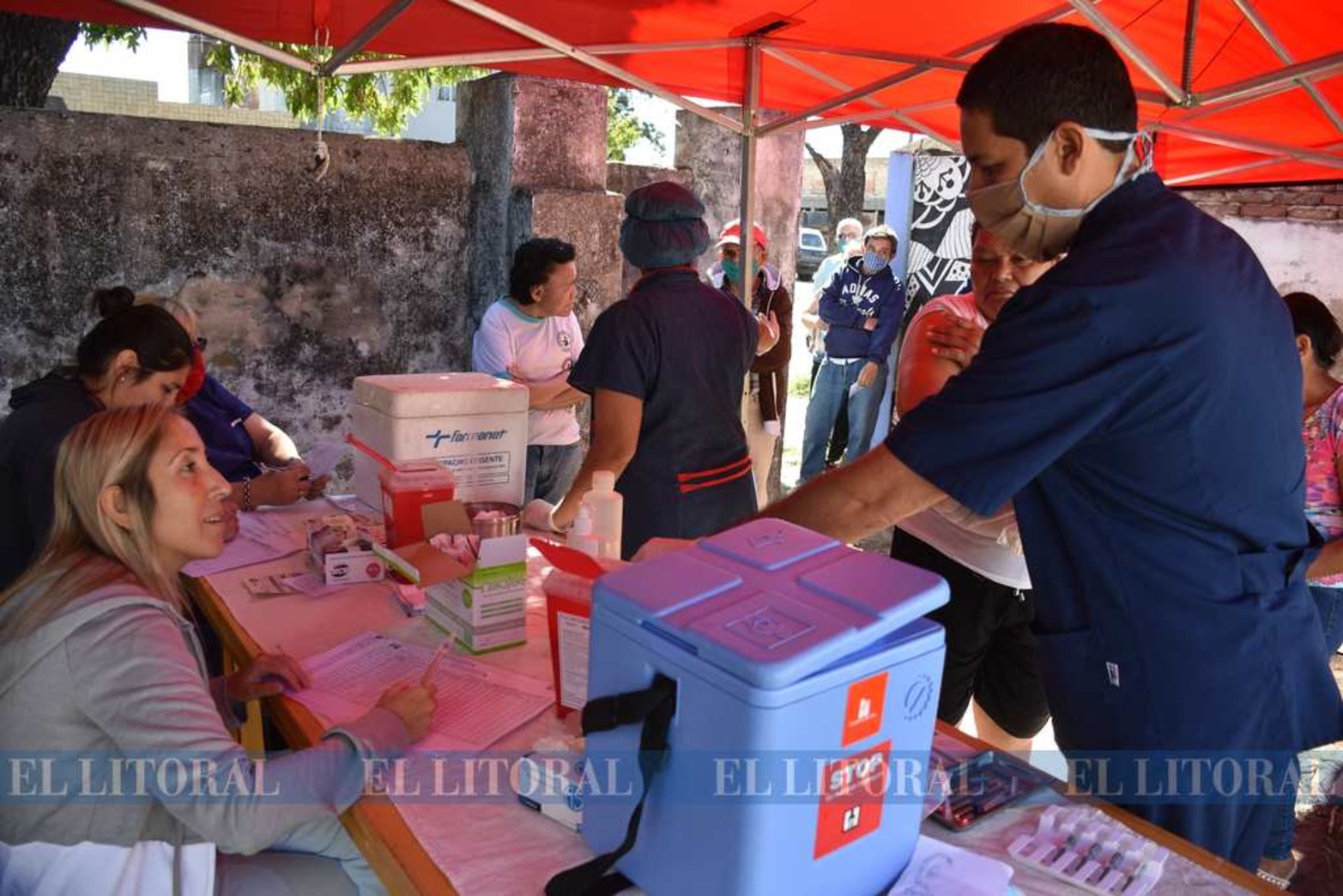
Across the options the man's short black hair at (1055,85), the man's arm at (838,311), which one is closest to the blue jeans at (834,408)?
the man's arm at (838,311)

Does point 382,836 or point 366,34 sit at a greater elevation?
point 366,34

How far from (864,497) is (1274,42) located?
2887mm

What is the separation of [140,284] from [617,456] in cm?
274

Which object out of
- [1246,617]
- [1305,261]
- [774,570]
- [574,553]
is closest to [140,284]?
[574,553]

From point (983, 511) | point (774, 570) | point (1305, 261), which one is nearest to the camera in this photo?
point (774, 570)

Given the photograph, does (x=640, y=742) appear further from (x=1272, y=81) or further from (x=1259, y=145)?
(x=1259, y=145)

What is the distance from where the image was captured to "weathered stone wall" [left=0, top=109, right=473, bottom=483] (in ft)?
13.6

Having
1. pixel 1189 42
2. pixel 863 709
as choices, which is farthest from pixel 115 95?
pixel 863 709

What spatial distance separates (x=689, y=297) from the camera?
9.52 ft

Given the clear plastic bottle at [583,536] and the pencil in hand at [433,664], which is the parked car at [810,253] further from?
the pencil in hand at [433,664]

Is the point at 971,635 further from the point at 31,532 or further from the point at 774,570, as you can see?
the point at 31,532

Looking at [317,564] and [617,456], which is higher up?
[617,456]

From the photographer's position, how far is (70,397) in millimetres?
2469

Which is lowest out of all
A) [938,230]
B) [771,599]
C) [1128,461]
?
[771,599]
